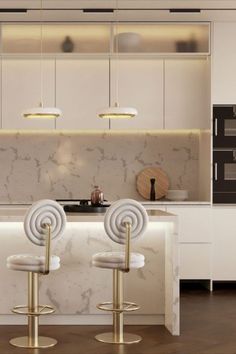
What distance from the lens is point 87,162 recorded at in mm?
7242

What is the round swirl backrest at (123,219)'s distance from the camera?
4188mm

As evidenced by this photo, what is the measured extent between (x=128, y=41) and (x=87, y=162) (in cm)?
145

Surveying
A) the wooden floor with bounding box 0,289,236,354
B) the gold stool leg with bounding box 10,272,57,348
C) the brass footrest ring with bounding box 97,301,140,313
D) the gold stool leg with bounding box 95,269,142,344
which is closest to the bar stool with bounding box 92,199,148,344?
the gold stool leg with bounding box 95,269,142,344

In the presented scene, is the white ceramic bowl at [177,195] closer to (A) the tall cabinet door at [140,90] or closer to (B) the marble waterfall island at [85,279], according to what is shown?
(A) the tall cabinet door at [140,90]

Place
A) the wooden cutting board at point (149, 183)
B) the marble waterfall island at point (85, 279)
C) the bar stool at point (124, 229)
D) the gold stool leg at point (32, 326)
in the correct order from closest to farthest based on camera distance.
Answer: the bar stool at point (124, 229)
the gold stool leg at point (32, 326)
the marble waterfall island at point (85, 279)
the wooden cutting board at point (149, 183)

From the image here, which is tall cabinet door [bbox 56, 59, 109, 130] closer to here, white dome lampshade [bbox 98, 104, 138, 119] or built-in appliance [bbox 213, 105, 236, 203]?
built-in appliance [bbox 213, 105, 236, 203]

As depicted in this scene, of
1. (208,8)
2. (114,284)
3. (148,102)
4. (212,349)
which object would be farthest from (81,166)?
(212,349)

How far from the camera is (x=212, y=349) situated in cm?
418

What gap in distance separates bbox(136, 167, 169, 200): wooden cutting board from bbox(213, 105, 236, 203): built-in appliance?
29.4 inches

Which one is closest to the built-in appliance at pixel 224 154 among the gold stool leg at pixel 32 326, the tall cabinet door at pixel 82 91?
the tall cabinet door at pixel 82 91

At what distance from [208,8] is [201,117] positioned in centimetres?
118

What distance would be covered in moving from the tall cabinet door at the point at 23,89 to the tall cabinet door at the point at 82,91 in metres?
0.10

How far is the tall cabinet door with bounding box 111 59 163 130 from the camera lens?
684 cm

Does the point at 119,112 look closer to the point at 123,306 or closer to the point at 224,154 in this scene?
the point at 123,306
